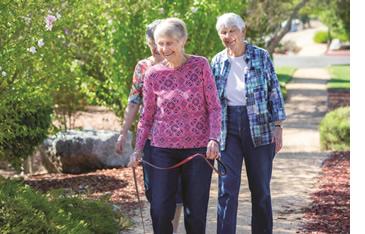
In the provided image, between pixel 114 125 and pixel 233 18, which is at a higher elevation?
pixel 233 18

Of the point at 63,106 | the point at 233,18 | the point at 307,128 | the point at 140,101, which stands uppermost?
the point at 233,18

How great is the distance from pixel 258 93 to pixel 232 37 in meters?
0.40

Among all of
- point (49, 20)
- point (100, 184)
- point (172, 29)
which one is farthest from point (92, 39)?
point (172, 29)

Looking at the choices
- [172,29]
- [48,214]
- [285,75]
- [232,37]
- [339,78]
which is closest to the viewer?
[172,29]

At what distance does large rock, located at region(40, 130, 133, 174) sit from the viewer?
10617 mm

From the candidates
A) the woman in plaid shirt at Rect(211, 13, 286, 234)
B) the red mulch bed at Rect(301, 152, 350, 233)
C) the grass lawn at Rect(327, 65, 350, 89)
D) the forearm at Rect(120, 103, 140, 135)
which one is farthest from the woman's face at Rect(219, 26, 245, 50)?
the grass lawn at Rect(327, 65, 350, 89)

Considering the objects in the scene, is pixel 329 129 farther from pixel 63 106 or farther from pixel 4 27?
pixel 4 27

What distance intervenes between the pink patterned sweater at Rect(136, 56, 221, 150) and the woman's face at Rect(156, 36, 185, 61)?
0.34 feet

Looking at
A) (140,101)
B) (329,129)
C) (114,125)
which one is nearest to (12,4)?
(140,101)

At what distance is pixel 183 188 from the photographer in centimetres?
505

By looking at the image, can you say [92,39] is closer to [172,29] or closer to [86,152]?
[86,152]

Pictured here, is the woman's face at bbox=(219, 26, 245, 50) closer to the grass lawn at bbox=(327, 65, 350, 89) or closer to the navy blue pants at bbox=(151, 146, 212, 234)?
the navy blue pants at bbox=(151, 146, 212, 234)
